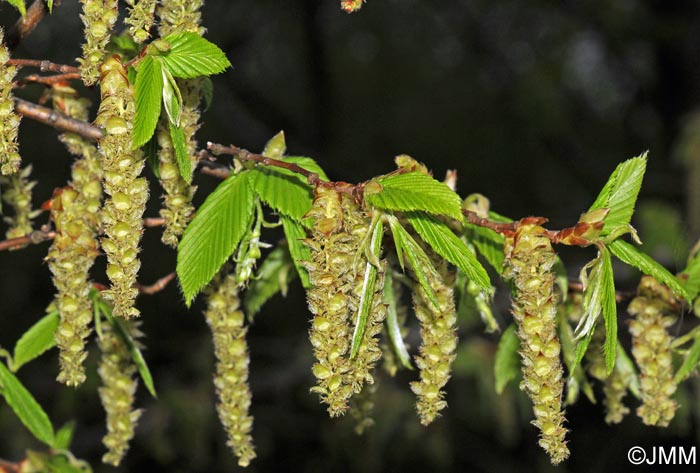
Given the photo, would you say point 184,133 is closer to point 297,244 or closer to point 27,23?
point 297,244

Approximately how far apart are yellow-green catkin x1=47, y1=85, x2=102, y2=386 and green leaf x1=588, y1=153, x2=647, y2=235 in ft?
2.99

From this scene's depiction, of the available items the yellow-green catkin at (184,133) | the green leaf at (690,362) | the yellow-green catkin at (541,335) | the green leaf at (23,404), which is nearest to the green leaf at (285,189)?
the yellow-green catkin at (184,133)

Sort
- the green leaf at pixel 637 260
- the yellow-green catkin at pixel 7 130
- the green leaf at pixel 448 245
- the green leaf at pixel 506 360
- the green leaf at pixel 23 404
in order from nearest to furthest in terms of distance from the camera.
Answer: the yellow-green catkin at pixel 7 130 < the green leaf at pixel 448 245 < the green leaf at pixel 637 260 < the green leaf at pixel 23 404 < the green leaf at pixel 506 360

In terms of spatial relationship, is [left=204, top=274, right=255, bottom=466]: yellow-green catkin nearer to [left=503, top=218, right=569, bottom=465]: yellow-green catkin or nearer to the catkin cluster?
the catkin cluster

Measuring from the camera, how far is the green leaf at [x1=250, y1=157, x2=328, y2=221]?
146 centimetres

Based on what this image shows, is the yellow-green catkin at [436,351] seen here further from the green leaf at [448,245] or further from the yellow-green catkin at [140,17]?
the yellow-green catkin at [140,17]

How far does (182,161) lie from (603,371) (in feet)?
3.40

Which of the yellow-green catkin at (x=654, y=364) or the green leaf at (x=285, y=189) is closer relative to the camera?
the green leaf at (x=285, y=189)


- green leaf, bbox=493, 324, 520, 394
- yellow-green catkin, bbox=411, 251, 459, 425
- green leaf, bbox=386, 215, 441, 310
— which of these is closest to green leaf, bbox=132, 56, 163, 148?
green leaf, bbox=386, 215, 441, 310

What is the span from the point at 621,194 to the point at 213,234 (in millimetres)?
717

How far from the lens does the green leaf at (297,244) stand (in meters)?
1.47

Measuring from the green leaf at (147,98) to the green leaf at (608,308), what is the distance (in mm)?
752

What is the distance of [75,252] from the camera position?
1528 millimetres

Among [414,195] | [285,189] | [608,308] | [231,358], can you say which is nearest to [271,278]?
[231,358]
